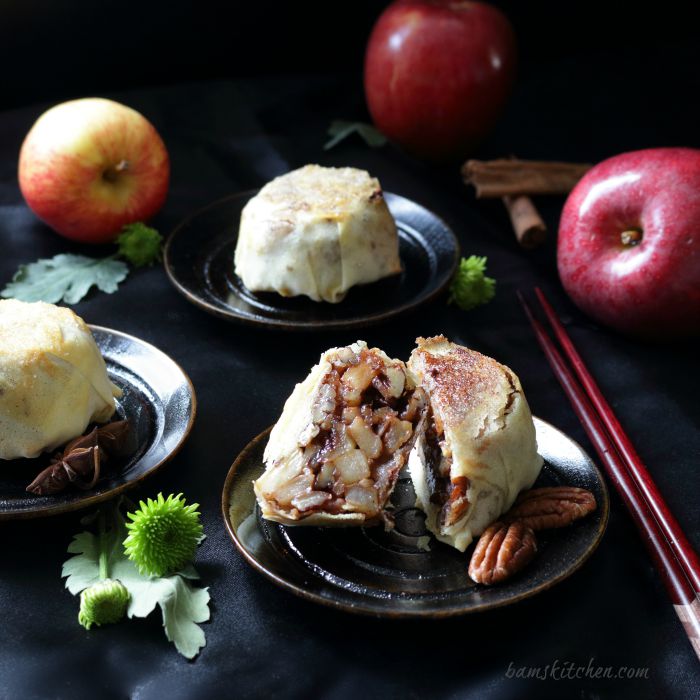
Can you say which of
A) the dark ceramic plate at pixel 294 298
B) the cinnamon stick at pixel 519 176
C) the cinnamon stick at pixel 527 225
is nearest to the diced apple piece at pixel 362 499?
the dark ceramic plate at pixel 294 298

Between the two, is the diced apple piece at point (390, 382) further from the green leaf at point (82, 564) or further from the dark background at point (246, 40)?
the dark background at point (246, 40)

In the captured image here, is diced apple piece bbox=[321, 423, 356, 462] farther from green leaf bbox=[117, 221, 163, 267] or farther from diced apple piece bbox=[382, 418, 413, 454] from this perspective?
green leaf bbox=[117, 221, 163, 267]

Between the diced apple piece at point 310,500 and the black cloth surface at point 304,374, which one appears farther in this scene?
the diced apple piece at point 310,500

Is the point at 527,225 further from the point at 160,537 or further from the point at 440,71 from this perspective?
the point at 160,537

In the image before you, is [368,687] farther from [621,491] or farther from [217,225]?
[217,225]

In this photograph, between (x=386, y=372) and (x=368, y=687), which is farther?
(x=386, y=372)

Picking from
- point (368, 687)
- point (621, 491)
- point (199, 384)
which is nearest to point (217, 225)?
point (199, 384)

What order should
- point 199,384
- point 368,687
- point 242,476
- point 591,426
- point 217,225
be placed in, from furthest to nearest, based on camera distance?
point 217,225, point 199,384, point 591,426, point 242,476, point 368,687

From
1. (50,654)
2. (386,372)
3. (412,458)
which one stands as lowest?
(50,654)
